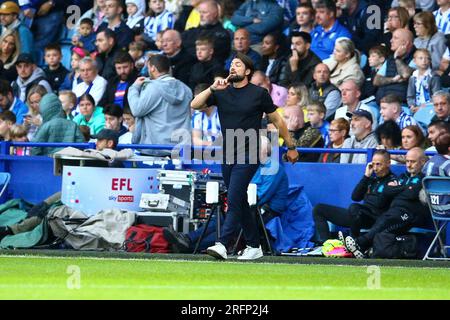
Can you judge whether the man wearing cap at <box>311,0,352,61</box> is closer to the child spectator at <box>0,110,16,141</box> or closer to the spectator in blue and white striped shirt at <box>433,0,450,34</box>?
the spectator in blue and white striped shirt at <box>433,0,450,34</box>

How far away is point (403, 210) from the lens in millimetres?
17203

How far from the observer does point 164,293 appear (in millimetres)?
11195

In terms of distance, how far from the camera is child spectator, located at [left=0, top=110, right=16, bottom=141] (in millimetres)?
21453

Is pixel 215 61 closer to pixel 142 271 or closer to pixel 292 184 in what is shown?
pixel 292 184

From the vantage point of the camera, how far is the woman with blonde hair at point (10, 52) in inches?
965

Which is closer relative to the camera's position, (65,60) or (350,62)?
(350,62)

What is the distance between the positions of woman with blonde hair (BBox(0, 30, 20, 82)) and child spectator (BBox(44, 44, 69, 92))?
0.61 metres

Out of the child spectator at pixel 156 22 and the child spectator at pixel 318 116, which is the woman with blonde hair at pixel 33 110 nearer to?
the child spectator at pixel 156 22

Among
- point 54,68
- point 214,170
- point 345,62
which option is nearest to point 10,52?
point 54,68

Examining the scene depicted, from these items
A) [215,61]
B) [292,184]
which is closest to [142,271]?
[292,184]

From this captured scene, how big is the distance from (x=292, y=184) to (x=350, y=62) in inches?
117

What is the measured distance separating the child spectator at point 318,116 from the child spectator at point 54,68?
611 cm

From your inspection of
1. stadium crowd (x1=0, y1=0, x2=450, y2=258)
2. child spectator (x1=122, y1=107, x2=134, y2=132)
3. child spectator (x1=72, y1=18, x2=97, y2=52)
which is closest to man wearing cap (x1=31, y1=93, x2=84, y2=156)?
stadium crowd (x1=0, y1=0, x2=450, y2=258)

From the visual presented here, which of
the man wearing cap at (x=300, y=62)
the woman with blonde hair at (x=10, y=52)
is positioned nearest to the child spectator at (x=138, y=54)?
the woman with blonde hair at (x=10, y=52)
